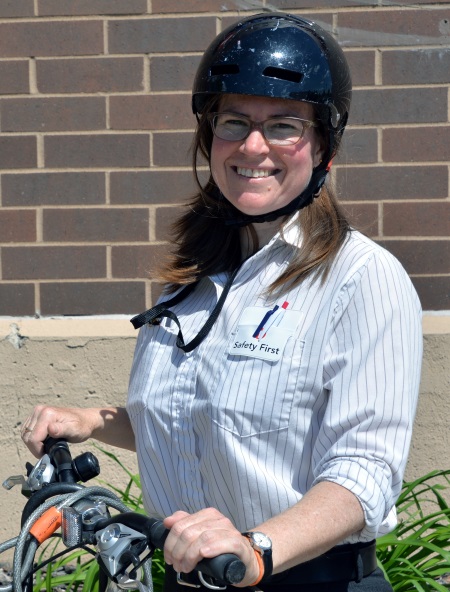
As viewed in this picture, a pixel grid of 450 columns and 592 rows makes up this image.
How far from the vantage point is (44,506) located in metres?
1.86

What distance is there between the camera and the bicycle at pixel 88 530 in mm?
1562

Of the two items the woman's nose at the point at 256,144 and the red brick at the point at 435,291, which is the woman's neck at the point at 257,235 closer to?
the woman's nose at the point at 256,144

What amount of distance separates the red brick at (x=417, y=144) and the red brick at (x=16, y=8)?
1.57 metres

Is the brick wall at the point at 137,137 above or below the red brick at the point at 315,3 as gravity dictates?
below

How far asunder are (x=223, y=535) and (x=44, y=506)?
19.6 inches

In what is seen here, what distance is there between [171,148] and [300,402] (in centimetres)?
235

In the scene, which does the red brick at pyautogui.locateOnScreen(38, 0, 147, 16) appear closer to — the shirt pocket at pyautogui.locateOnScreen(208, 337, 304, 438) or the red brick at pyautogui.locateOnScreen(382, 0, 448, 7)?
the red brick at pyautogui.locateOnScreen(382, 0, 448, 7)

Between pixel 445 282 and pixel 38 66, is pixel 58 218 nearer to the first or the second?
pixel 38 66

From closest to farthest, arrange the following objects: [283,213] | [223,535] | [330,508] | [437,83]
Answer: [223,535] → [330,508] → [283,213] → [437,83]

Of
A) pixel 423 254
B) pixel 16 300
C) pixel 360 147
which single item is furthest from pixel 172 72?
pixel 423 254

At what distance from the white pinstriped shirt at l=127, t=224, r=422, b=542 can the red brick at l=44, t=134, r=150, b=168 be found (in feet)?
6.64

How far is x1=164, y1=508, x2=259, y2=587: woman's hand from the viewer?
4.84 ft

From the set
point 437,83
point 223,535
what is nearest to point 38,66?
point 437,83

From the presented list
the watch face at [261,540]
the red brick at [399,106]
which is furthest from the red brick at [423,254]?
the watch face at [261,540]
